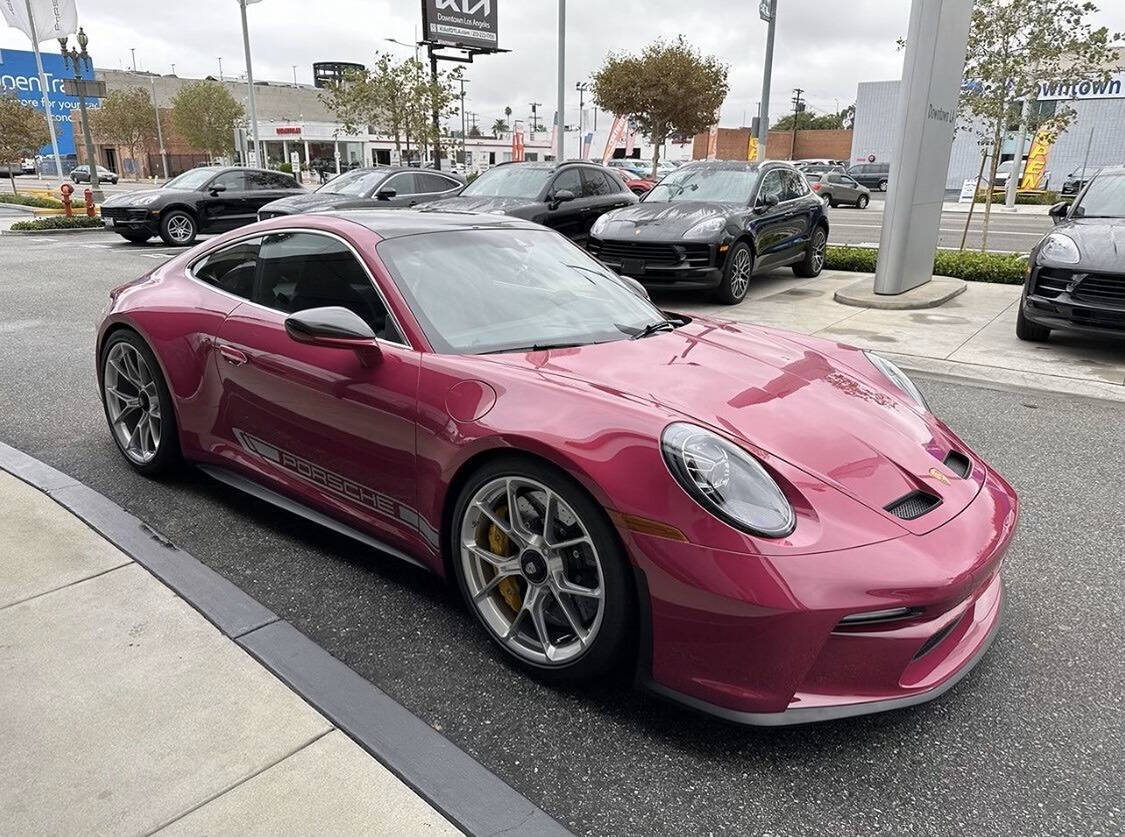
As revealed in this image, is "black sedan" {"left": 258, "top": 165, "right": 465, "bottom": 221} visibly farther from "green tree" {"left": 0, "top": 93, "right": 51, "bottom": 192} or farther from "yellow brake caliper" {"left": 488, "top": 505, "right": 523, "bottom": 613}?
"green tree" {"left": 0, "top": 93, "right": 51, "bottom": 192}

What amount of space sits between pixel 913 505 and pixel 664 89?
26556 millimetres

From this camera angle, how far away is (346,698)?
239 centimetres

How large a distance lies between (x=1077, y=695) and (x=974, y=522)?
69 centimetres

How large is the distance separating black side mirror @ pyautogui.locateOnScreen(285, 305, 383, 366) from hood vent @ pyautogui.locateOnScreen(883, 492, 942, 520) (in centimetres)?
173

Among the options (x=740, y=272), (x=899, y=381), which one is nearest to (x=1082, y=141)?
(x=740, y=272)

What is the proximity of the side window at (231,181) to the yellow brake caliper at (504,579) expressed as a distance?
16.3m

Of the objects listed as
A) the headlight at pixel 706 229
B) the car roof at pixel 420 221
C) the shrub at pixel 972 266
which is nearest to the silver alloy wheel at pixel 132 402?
the car roof at pixel 420 221

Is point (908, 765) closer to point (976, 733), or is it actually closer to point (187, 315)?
point (976, 733)

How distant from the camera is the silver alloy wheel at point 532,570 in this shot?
92.7 inches

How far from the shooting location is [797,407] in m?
2.62

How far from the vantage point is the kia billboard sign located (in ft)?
95.7

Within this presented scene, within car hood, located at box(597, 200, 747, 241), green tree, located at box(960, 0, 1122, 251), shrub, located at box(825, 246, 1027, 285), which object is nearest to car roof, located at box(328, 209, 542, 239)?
car hood, located at box(597, 200, 747, 241)

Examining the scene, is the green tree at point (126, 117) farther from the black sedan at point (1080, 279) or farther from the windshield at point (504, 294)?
the windshield at point (504, 294)

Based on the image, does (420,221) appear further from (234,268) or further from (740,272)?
(740,272)
